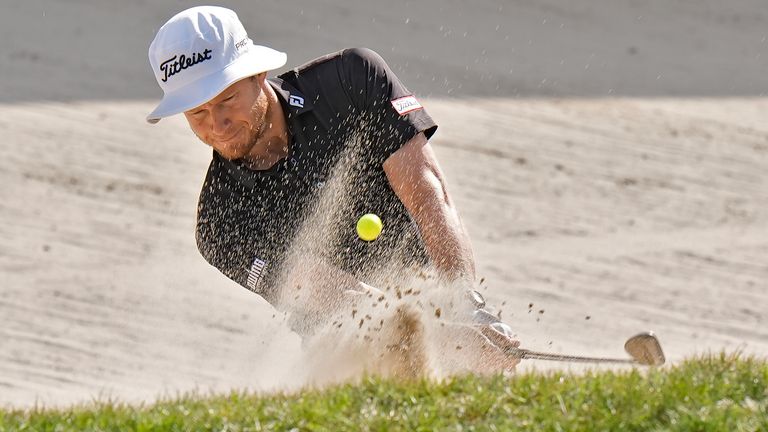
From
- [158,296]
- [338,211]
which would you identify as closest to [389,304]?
[338,211]

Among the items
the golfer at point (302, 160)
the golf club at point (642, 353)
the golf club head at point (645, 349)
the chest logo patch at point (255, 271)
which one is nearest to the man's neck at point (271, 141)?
the golfer at point (302, 160)

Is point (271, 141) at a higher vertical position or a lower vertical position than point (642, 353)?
lower

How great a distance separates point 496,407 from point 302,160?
5.45ft

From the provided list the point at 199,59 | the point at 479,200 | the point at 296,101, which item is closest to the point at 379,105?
the point at 296,101

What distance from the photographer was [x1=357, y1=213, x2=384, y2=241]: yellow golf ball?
214 inches

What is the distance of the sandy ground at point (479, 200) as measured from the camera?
26.0ft

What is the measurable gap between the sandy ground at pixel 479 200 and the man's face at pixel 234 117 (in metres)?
1.29

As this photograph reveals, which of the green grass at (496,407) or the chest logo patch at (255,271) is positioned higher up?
the green grass at (496,407)

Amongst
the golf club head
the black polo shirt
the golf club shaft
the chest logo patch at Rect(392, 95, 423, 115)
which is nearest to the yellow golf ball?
the black polo shirt

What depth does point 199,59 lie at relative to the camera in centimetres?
550

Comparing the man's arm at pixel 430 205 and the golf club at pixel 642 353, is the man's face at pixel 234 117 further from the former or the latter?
the golf club at pixel 642 353

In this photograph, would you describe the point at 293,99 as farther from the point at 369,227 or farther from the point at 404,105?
the point at 369,227

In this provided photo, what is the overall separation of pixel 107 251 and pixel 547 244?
278 centimetres

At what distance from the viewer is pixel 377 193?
581 centimetres
